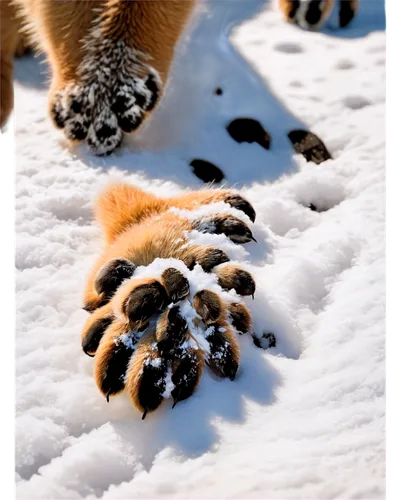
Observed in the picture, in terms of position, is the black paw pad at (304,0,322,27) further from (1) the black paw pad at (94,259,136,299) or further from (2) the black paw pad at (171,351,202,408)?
(2) the black paw pad at (171,351,202,408)

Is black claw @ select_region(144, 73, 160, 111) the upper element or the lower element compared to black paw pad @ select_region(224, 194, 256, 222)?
upper

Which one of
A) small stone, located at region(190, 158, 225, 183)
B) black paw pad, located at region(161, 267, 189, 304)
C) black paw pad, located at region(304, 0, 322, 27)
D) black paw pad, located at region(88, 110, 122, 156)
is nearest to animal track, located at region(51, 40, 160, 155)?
black paw pad, located at region(88, 110, 122, 156)

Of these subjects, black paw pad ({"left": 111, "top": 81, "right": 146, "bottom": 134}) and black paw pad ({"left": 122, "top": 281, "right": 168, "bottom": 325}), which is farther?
black paw pad ({"left": 111, "top": 81, "right": 146, "bottom": 134})

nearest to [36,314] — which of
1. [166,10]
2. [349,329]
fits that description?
[349,329]

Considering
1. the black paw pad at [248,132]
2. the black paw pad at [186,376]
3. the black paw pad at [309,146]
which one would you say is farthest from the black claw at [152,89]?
the black paw pad at [186,376]

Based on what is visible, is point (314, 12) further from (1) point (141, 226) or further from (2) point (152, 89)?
(1) point (141, 226)

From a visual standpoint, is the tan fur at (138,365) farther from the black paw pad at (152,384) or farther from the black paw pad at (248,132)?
the black paw pad at (248,132)
